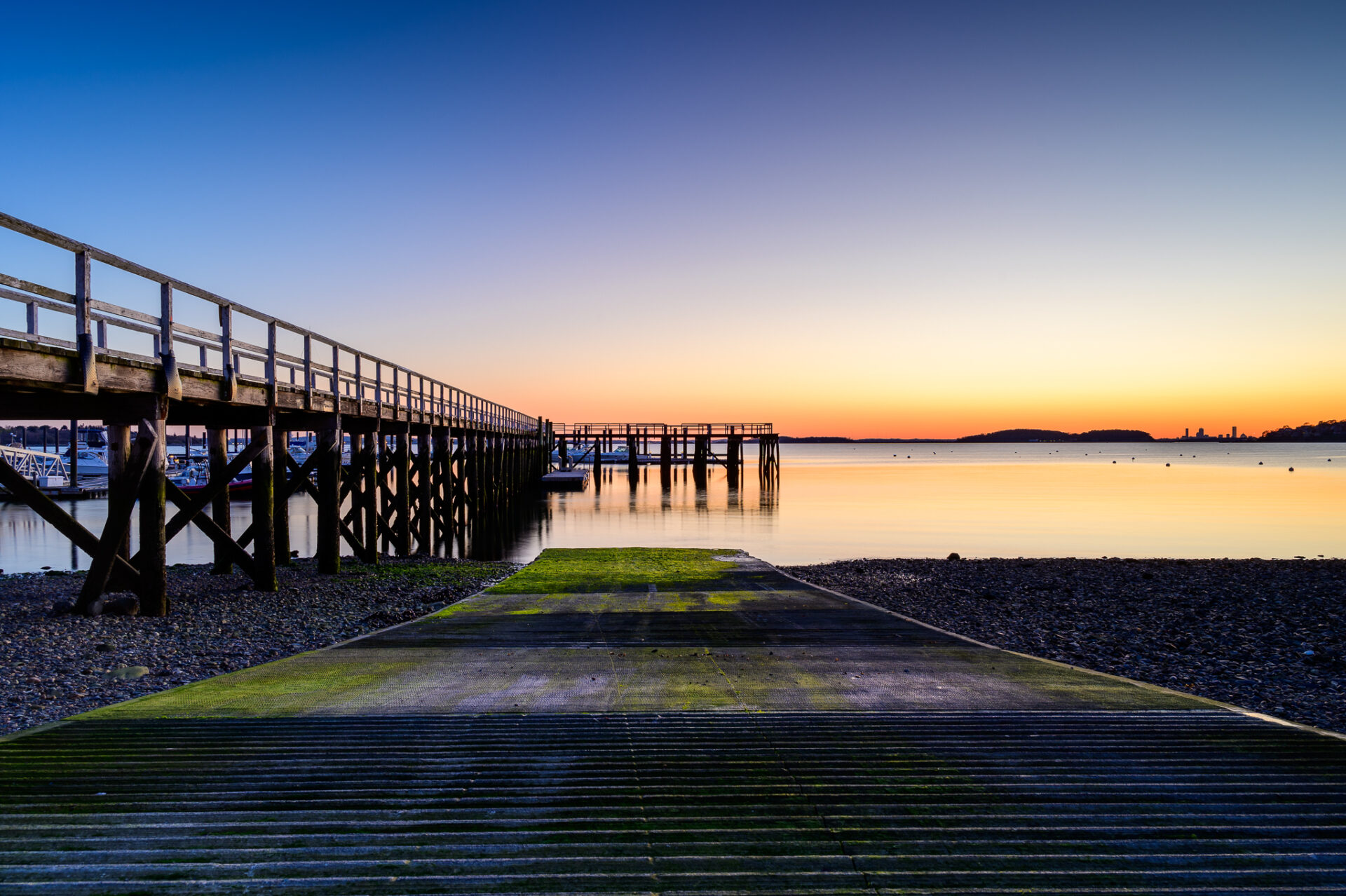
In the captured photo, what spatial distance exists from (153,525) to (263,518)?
2881mm

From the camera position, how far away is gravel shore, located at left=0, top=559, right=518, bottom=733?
23.2 feet

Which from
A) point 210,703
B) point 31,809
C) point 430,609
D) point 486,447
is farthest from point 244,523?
point 31,809

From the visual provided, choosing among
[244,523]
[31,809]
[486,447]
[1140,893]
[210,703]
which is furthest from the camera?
[486,447]

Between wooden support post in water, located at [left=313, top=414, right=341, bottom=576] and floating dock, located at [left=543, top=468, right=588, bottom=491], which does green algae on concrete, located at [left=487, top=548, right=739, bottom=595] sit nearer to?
wooden support post in water, located at [left=313, top=414, right=341, bottom=576]

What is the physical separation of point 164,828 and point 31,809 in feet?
2.72

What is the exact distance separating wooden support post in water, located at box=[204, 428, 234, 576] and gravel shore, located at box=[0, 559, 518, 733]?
0.40 metres

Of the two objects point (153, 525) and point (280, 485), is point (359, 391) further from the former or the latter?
point (153, 525)

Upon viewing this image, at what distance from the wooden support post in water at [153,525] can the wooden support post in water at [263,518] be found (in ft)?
8.08

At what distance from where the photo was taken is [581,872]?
10.2 feet

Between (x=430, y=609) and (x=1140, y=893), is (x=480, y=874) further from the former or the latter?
(x=430, y=609)

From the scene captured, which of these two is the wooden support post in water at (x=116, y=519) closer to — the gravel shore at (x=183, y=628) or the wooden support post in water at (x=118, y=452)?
the wooden support post in water at (x=118, y=452)

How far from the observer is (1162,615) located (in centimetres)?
1174

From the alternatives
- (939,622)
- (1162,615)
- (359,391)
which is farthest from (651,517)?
(1162,615)

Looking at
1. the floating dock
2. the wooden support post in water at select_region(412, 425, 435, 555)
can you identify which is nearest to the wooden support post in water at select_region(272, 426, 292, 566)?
the wooden support post in water at select_region(412, 425, 435, 555)
